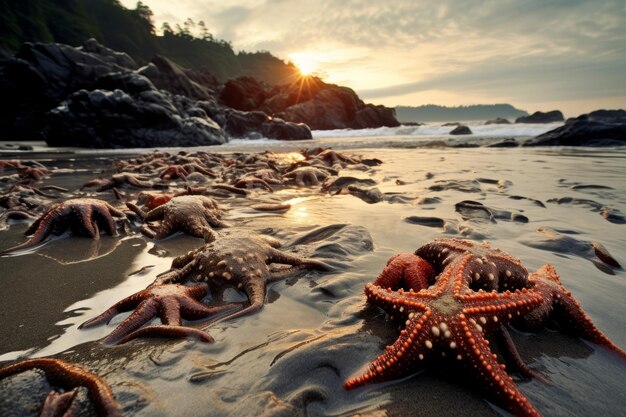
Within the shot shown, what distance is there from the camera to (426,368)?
6.52ft

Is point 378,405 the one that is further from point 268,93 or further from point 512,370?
point 268,93

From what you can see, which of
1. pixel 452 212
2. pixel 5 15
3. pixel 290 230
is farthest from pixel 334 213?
pixel 5 15

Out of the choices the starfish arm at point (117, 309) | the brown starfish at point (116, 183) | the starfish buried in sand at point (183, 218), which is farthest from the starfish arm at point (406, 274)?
the brown starfish at point (116, 183)

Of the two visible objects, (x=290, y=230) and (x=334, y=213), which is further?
(x=334, y=213)

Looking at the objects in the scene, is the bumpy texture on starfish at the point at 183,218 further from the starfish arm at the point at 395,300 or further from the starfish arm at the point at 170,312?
the starfish arm at the point at 395,300

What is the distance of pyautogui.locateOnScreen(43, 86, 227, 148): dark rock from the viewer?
23.5 m

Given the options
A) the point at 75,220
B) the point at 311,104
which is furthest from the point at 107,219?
the point at 311,104

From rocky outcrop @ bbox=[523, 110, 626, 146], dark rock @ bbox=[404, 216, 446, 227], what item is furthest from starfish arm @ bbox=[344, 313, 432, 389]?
rocky outcrop @ bbox=[523, 110, 626, 146]

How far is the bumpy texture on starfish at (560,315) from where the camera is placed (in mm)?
2262

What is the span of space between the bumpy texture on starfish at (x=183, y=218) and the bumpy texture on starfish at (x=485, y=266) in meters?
3.06

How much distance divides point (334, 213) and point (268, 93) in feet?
222

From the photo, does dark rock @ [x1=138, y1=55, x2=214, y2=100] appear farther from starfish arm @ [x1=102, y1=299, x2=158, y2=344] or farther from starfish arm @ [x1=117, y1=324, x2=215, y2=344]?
starfish arm @ [x1=117, y1=324, x2=215, y2=344]

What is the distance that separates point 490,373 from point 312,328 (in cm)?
123

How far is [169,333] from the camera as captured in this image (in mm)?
2254
